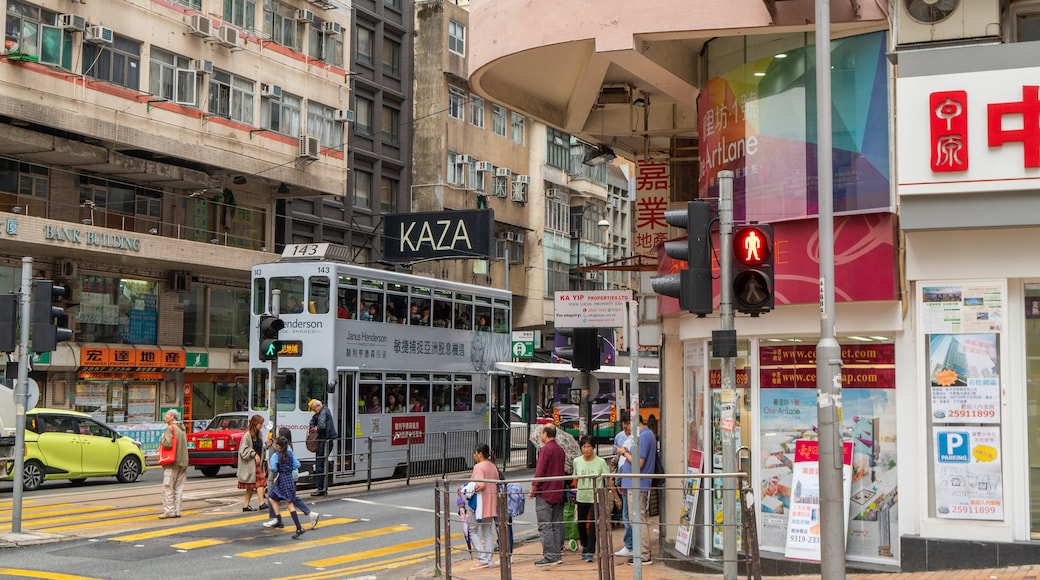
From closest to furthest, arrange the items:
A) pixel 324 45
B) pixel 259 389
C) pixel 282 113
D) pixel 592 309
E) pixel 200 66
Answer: pixel 592 309, pixel 259 389, pixel 200 66, pixel 282 113, pixel 324 45

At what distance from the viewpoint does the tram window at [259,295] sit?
77.4ft

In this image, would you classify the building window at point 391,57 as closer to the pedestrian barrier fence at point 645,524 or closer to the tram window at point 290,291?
the tram window at point 290,291

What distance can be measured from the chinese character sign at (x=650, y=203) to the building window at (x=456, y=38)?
107 feet

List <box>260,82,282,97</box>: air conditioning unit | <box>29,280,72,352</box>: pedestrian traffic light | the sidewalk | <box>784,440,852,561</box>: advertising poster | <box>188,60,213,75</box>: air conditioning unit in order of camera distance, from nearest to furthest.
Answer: the sidewalk, <box>784,440,852,561</box>: advertising poster, <box>29,280,72,352</box>: pedestrian traffic light, <box>188,60,213,75</box>: air conditioning unit, <box>260,82,282,97</box>: air conditioning unit

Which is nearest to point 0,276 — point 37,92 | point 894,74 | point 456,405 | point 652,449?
point 37,92

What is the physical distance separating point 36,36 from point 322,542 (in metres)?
19.6

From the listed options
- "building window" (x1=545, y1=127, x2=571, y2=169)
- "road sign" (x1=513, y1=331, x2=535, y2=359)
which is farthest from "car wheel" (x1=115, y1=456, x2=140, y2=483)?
"building window" (x1=545, y1=127, x2=571, y2=169)

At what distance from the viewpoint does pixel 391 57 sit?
50406mm

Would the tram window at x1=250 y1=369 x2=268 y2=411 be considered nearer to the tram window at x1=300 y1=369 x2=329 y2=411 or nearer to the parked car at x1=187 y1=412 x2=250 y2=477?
the tram window at x1=300 y1=369 x2=329 y2=411

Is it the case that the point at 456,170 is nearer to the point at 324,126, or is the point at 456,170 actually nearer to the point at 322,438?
the point at 324,126

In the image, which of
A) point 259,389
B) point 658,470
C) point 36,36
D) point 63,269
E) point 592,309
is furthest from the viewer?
point 63,269

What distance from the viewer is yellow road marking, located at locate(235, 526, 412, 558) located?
1540 centimetres

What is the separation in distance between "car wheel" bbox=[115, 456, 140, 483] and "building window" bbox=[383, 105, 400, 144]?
26.0 m

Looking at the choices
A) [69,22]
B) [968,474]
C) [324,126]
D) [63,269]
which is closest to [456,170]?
[324,126]
